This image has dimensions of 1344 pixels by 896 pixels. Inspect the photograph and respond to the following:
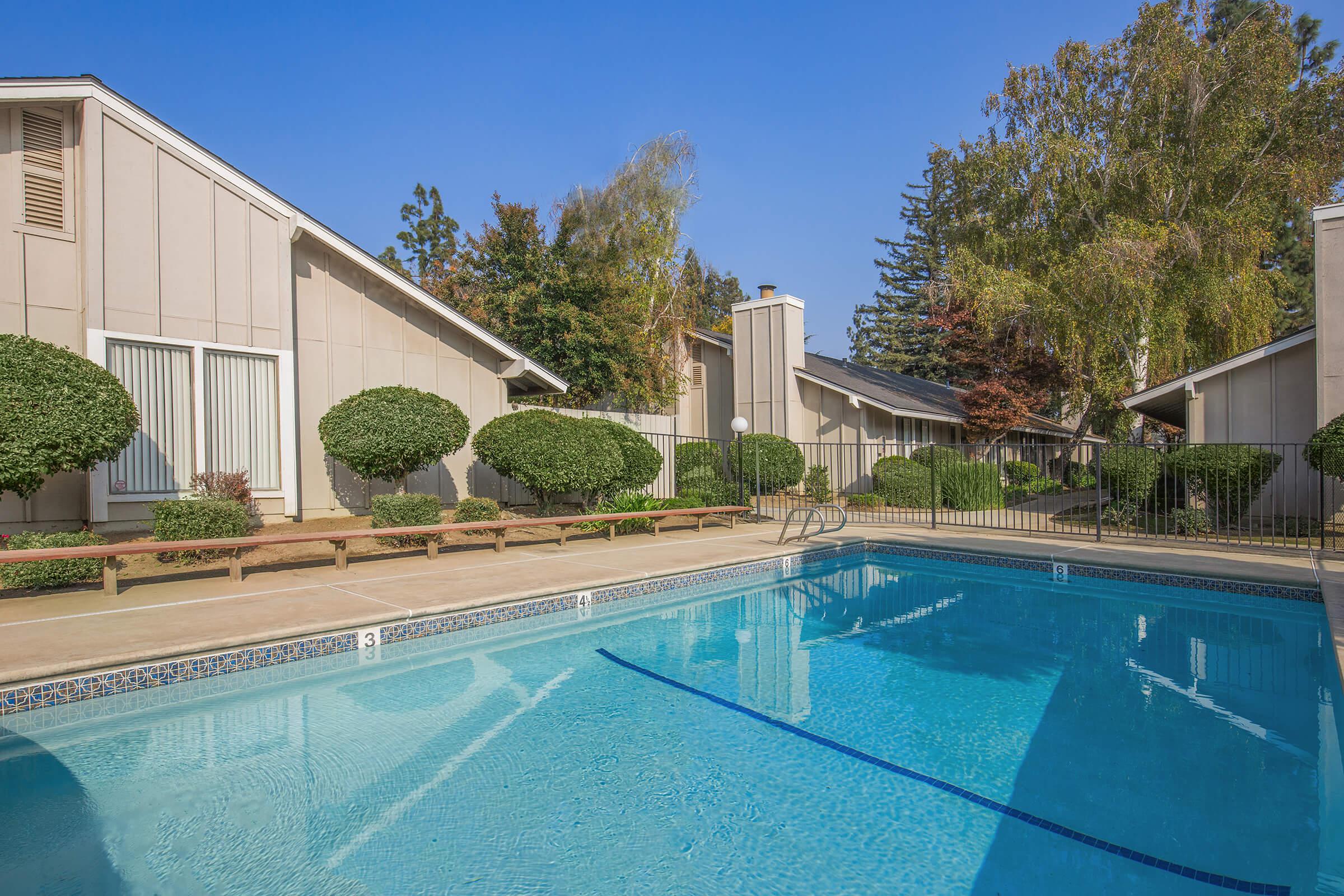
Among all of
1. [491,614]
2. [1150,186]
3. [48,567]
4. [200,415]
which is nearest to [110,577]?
[48,567]

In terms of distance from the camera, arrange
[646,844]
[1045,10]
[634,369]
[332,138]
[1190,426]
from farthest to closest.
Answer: [634,369], [332,138], [1045,10], [1190,426], [646,844]

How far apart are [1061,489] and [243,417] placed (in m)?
15.5

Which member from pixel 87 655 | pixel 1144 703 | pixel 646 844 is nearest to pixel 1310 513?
pixel 1144 703

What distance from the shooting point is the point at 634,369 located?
2006 centimetres

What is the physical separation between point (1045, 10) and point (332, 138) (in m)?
16.8

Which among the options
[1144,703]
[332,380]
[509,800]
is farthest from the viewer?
[332,380]

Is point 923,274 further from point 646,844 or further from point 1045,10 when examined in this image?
point 646,844

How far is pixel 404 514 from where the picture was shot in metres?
10.1

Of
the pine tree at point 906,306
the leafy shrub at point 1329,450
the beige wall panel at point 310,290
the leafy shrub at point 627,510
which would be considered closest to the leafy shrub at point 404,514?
the leafy shrub at point 627,510

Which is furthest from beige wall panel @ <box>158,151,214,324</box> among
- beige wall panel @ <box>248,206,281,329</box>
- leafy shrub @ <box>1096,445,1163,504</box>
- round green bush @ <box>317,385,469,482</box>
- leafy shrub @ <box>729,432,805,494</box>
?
leafy shrub @ <box>1096,445,1163,504</box>

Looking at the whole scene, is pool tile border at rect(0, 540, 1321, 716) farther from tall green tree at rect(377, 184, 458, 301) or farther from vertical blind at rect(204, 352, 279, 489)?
tall green tree at rect(377, 184, 458, 301)

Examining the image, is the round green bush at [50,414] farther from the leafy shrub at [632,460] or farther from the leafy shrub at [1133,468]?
the leafy shrub at [1133,468]

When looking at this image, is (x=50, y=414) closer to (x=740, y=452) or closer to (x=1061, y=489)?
(x=740, y=452)

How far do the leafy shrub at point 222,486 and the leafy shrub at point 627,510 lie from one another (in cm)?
491
